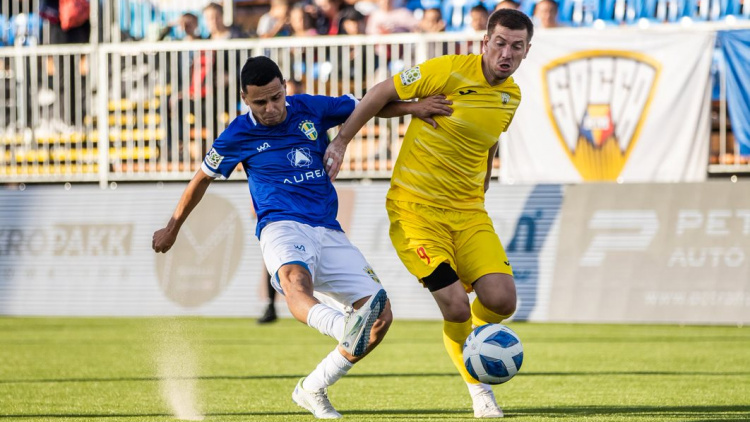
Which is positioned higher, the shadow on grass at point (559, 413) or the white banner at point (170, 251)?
the shadow on grass at point (559, 413)

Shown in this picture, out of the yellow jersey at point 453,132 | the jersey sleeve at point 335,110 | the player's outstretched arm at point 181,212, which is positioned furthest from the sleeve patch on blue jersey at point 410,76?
the player's outstretched arm at point 181,212

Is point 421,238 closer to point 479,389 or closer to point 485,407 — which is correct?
point 479,389

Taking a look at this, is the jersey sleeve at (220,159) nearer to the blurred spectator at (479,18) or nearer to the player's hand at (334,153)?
the player's hand at (334,153)

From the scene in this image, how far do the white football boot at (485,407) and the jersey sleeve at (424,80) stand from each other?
1.76 m

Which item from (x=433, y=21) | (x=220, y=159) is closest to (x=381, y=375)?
(x=220, y=159)

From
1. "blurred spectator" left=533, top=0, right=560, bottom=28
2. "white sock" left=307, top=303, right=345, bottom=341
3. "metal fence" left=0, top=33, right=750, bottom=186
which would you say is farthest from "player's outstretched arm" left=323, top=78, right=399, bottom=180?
"blurred spectator" left=533, top=0, right=560, bottom=28

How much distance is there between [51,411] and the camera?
21.4ft

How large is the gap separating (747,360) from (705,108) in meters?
4.53

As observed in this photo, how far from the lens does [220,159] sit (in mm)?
6414

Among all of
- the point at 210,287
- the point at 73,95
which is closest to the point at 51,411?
the point at 210,287

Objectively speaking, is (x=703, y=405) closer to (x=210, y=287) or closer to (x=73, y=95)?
(x=210, y=287)

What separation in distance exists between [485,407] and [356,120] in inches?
69.9

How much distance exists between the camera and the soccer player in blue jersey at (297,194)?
6078mm

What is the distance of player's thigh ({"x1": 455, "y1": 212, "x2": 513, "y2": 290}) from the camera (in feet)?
20.9
